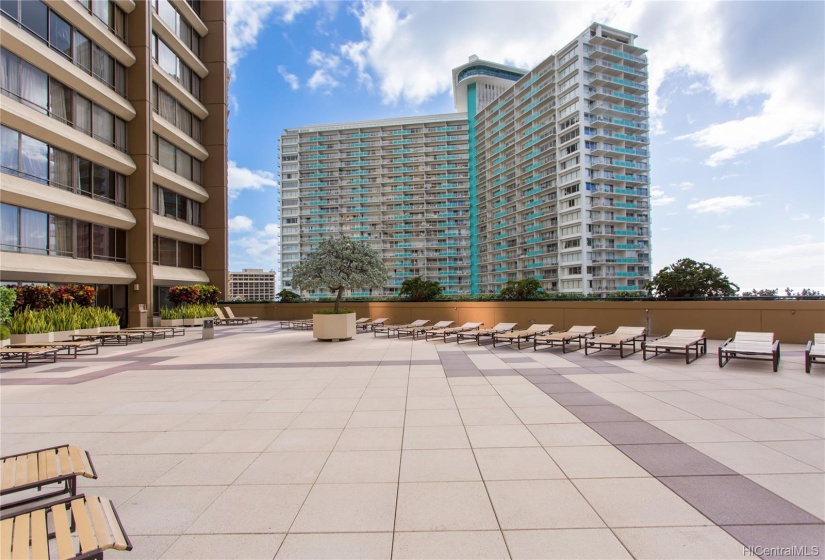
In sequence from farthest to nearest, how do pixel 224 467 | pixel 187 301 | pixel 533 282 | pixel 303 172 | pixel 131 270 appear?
pixel 303 172
pixel 533 282
pixel 187 301
pixel 131 270
pixel 224 467

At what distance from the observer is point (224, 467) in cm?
426

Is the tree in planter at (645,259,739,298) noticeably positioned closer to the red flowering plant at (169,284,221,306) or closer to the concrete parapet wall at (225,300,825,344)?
the concrete parapet wall at (225,300,825,344)

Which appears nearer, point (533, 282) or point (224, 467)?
point (224, 467)

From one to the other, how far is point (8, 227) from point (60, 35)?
1040 cm

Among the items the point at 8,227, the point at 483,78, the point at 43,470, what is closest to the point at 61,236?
the point at 8,227

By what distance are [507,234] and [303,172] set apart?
56.5 meters

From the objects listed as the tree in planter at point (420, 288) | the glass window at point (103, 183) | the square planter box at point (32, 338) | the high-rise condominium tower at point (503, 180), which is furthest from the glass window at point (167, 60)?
the high-rise condominium tower at point (503, 180)

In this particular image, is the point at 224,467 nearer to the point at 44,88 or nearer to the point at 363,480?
the point at 363,480

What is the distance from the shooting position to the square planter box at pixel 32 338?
1437cm

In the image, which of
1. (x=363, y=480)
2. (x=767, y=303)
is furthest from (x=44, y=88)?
(x=767, y=303)

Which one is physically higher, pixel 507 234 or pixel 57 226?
pixel 507 234

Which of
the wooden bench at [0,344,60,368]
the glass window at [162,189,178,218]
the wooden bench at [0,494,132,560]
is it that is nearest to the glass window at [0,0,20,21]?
the glass window at [162,189,178,218]

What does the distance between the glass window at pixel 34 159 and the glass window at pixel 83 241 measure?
3058mm

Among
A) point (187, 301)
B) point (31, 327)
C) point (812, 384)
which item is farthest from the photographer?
point (187, 301)
